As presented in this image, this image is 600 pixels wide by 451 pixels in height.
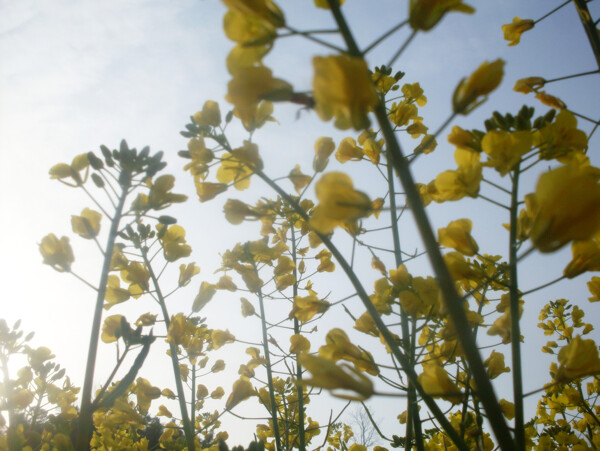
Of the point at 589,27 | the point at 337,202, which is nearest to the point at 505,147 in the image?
the point at 337,202

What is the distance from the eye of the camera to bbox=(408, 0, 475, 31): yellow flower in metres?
1.05

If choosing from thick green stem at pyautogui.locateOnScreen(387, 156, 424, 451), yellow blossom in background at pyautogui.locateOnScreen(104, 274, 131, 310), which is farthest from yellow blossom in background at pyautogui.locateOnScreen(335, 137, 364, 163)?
yellow blossom in background at pyautogui.locateOnScreen(104, 274, 131, 310)

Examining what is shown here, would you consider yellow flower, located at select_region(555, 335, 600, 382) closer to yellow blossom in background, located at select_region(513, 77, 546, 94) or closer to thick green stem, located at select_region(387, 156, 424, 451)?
thick green stem, located at select_region(387, 156, 424, 451)

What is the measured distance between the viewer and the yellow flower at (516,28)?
136 inches

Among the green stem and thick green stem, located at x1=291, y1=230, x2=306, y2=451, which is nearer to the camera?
the green stem

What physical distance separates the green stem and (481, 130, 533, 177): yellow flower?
2045 millimetres

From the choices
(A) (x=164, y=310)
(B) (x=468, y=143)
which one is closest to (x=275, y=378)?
(A) (x=164, y=310)

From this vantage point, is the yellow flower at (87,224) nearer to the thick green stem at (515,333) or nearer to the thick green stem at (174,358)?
the thick green stem at (174,358)

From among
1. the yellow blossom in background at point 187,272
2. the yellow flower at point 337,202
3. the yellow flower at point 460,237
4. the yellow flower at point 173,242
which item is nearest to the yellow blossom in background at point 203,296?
the yellow blossom in background at point 187,272

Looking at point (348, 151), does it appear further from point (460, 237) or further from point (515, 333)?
point (515, 333)

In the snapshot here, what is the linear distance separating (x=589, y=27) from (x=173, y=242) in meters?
3.37

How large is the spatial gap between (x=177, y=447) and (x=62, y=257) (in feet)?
6.40

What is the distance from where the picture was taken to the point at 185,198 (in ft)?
8.39

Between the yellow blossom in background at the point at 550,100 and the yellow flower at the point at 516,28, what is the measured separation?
48.2 inches
